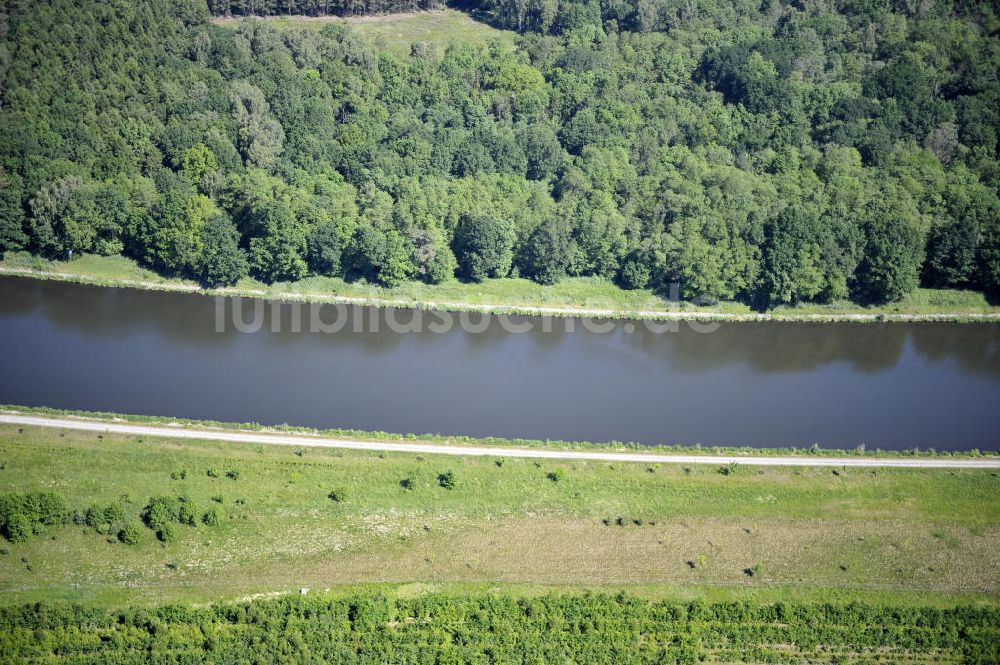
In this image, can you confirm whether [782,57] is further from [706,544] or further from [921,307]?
[706,544]

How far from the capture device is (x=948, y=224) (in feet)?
222

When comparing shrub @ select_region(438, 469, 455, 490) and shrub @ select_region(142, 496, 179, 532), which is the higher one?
shrub @ select_region(438, 469, 455, 490)

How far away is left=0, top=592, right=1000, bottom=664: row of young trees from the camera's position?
1438 inches

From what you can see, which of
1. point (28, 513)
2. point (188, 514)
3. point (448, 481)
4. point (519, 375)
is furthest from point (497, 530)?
point (28, 513)

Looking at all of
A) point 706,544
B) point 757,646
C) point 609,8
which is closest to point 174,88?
point 609,8

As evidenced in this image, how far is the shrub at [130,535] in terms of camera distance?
41562 millimetres

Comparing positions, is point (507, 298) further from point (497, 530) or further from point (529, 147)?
point (497, 530)

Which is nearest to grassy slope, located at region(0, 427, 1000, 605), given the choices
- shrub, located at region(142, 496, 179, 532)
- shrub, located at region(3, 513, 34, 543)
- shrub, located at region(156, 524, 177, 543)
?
shrub, located at region(156, 524, 177, 543)

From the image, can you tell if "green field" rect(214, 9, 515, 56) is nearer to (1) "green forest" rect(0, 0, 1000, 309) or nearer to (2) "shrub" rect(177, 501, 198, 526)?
(1) "green forest" rect(0, 0, 1000, 309)

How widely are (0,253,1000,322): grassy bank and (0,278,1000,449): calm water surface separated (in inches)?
43.3

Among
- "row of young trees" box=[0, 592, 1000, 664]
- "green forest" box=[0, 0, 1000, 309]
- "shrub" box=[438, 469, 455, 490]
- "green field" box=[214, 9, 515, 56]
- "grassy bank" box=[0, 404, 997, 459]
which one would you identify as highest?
"green field" box=[214, 9, 515, 56]

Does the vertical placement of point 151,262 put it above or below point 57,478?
above

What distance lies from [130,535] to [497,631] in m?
14.8

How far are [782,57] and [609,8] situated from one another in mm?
15078
